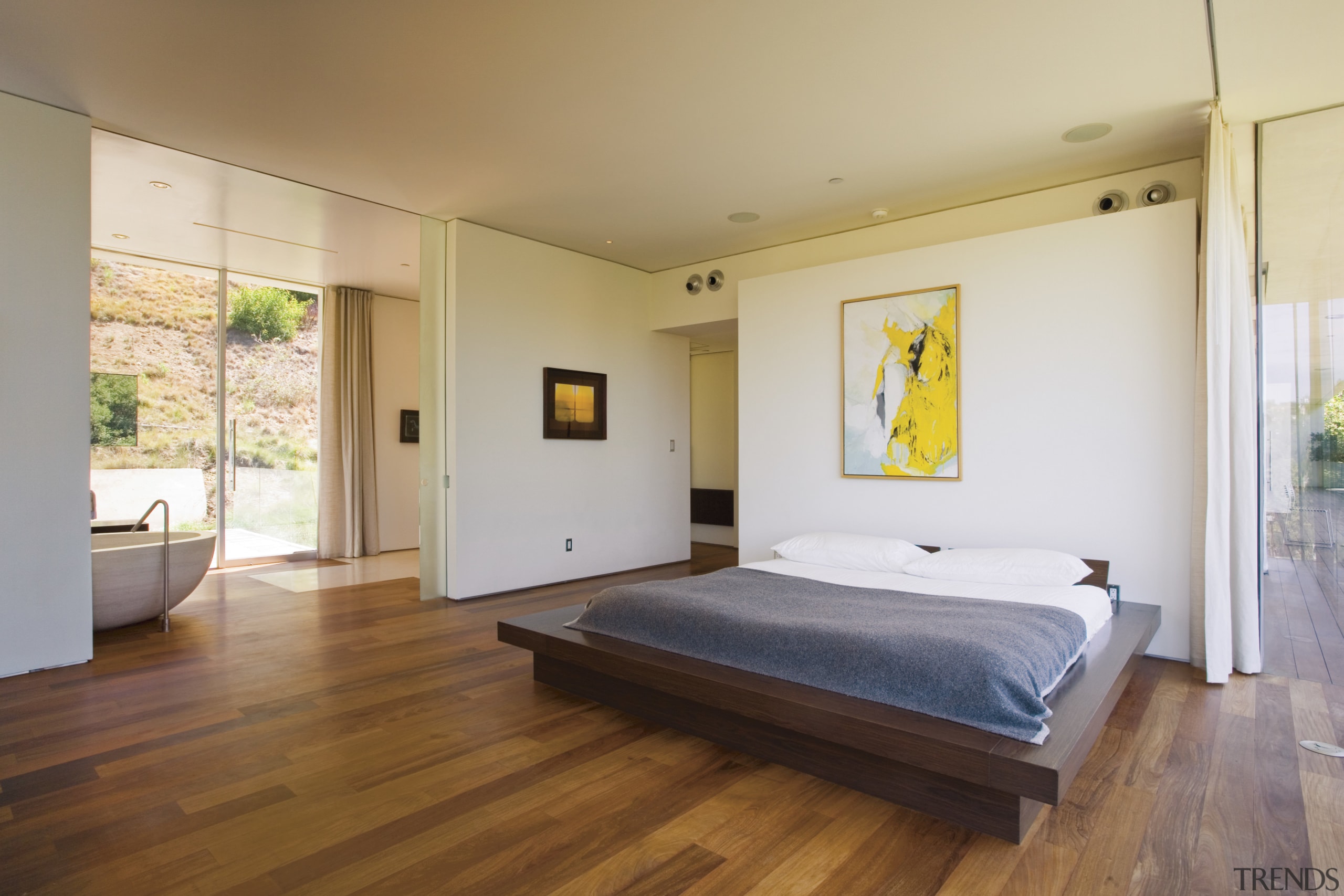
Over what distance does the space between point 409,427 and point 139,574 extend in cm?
372

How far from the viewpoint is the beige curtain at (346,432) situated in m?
7.05

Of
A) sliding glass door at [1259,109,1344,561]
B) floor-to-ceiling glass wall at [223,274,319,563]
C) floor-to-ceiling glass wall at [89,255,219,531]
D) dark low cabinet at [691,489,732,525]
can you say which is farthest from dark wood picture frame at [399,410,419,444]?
sliding glass door at [1259,109,1344,561]

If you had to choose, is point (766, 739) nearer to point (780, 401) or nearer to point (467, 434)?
point (780, 401)

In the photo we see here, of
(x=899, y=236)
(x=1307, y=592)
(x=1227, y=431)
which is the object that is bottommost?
(x=1307, y=592)

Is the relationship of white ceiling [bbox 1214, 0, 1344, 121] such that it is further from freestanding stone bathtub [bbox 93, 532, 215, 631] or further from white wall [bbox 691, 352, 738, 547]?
freestanding stone bathtub [bbox 93, 532, 215, 631]

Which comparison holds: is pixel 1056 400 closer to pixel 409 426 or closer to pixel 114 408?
pixel 409 426

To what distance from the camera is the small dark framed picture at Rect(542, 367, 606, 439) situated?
5.55 metres

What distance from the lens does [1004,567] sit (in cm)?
350

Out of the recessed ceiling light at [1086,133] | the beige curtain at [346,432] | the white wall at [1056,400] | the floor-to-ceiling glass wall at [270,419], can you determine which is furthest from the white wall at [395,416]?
the recessed ceiling light at [1086,133]

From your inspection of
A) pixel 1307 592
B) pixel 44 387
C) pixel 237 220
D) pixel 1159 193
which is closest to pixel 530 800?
pixel 44 387

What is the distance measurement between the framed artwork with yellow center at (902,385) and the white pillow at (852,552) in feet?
1.97

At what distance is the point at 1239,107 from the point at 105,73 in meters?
5.13

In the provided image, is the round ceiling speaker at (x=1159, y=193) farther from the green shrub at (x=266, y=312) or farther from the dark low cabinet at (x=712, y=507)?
the green shrub at (x=266, y=312)

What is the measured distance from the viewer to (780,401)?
509cm
